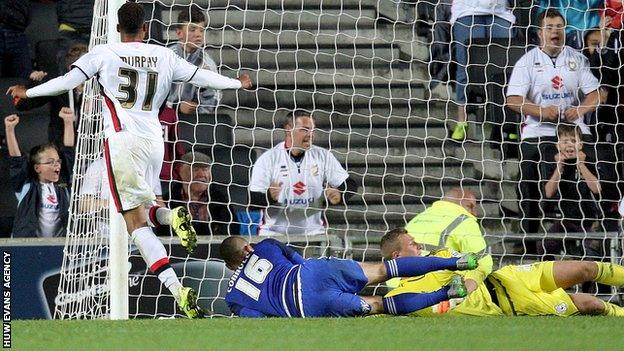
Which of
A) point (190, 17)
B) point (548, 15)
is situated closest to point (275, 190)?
point (190, 17)

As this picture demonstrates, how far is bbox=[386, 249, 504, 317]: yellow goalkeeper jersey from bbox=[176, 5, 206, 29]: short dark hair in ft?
9.90

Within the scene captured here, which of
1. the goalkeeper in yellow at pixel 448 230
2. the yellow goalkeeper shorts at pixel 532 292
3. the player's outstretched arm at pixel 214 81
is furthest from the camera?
the goalkeeper in yellow at pixel 448 230

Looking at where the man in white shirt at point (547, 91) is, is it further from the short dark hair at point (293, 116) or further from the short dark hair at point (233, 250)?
the short dark hair at point (233, 250)

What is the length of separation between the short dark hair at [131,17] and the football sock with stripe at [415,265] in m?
2.27

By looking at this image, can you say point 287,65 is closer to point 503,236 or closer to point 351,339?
point 503,236

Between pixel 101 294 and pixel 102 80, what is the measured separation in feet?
5.93

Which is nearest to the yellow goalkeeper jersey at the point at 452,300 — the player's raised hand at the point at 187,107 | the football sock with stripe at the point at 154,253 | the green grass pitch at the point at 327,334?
the green grass pitch at the point at 327,334

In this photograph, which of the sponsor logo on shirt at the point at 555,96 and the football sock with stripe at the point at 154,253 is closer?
the football sock with stripe at the point at 154,253

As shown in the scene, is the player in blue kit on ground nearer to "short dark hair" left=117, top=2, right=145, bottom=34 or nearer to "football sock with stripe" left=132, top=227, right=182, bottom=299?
"football sock with stripe" left=132, top=227, right=182, bottom=299

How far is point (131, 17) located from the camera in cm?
944

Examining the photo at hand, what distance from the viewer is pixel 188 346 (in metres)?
7.15

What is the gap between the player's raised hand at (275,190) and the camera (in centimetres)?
1164

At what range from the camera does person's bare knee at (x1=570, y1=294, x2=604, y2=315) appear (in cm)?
972

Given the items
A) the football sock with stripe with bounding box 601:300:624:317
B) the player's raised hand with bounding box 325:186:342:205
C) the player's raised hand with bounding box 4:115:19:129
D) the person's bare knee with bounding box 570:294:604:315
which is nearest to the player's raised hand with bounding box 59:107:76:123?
the player's raised hand with bounding box 4:115:19:129
